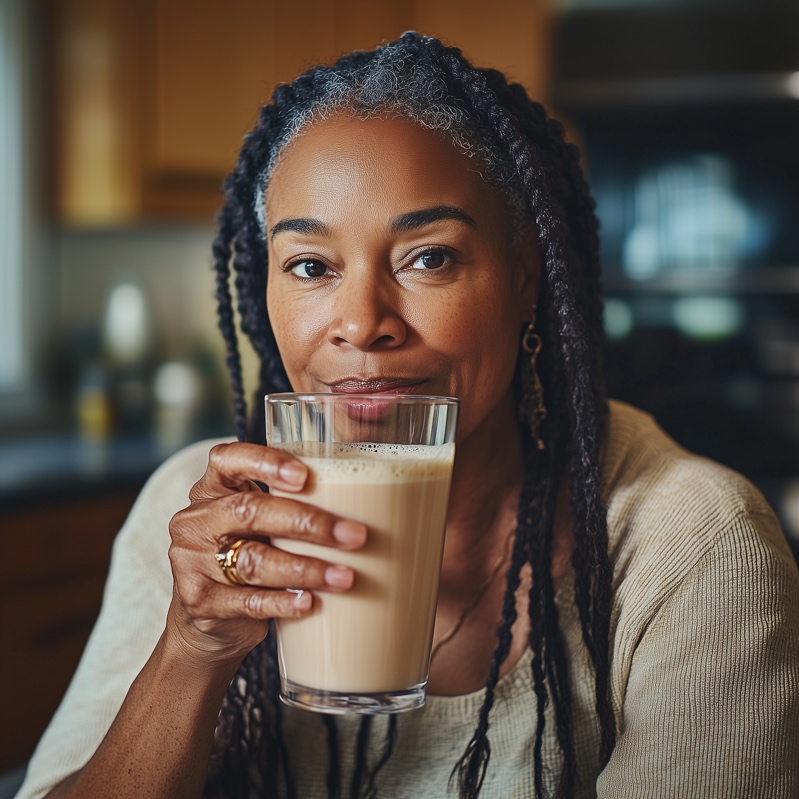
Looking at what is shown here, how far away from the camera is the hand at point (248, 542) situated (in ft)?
2.81

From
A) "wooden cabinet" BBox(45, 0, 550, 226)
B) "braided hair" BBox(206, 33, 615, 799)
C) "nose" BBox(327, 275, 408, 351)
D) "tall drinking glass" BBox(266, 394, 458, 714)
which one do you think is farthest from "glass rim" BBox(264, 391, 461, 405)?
"wooden cabinet" BBox(45, 0, 550, 226)

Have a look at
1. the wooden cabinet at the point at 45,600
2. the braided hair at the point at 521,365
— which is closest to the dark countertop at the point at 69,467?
the wooden cabinet at the point at 45,600

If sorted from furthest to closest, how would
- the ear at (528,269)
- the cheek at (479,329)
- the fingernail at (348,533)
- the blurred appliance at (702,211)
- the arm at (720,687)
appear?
the blurred appliance at (702,211), the ear at (528,269), the cheek at (479,329), the arm at (720,687), the fingernail at (348,533)

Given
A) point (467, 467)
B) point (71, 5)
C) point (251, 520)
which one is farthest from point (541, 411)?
point (71, 5)

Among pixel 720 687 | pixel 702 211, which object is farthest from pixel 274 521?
pixel 702 211

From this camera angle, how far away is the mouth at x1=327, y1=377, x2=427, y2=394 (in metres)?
1.11

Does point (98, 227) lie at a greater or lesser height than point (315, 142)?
greater

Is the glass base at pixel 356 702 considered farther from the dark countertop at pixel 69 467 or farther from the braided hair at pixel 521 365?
the dark countertop at pixel 69 467

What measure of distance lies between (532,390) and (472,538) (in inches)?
8.1

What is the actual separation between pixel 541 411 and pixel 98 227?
8.34 ft

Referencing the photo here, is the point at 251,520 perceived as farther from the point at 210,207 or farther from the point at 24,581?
the point at 210,207

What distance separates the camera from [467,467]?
51.8 inches

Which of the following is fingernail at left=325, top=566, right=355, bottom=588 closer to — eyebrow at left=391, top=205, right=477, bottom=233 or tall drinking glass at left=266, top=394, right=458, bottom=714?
tall drinking glass at left=266, top=394, right=458, bottom=714

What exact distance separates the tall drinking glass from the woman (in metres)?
0.09
